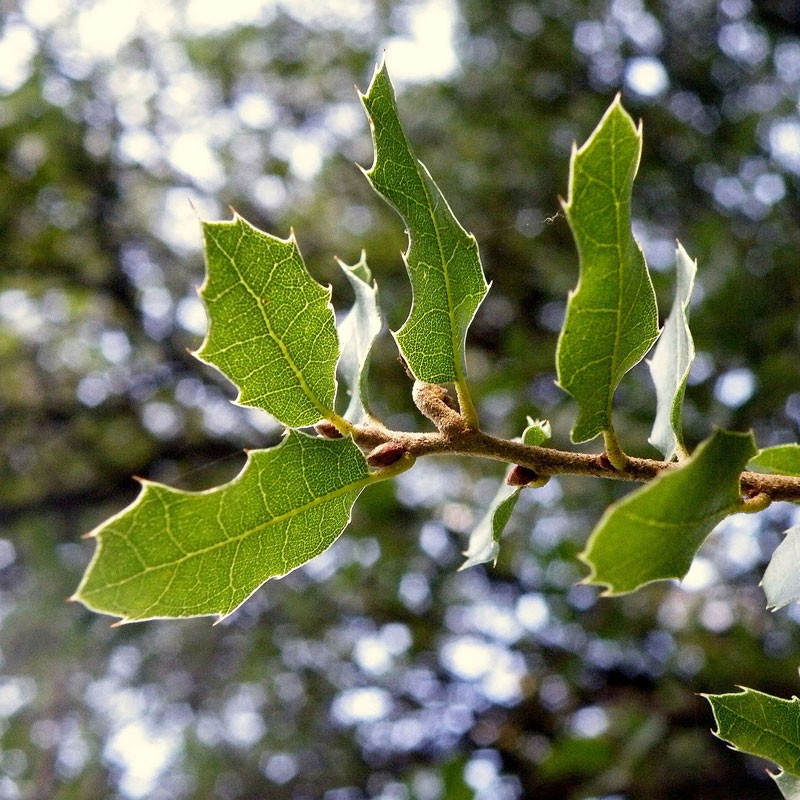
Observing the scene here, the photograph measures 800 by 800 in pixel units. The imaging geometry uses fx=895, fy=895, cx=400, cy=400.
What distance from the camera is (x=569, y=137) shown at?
3.66 metres

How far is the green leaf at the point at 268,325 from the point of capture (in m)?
0.77

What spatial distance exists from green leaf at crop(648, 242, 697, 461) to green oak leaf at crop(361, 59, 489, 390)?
0.66 ft

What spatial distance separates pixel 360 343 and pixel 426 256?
0.51 ft

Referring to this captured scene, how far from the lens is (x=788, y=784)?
0.86m

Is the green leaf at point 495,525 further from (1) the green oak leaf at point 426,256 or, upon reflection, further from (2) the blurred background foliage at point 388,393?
(2) the blurred background foliage at point 388,393

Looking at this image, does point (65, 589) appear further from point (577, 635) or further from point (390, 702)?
point (577, 635)

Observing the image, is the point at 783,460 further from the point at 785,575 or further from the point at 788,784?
the point at 788,784

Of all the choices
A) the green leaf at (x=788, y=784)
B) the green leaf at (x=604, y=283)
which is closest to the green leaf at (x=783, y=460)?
the green leaf at (x=604, y=283)

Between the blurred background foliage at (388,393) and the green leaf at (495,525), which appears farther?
the blurred background foliage at (388,393)

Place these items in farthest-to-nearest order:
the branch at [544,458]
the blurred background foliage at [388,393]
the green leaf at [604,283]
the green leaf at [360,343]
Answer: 1. the blurred background foliage at [388,393]
2. the green leaf at [360,343]
3. the branch at [544,458]
4. the green leaf at [604,283]

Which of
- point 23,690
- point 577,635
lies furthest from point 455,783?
point 23,690

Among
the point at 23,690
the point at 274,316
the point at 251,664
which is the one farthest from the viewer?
the point at 23,690

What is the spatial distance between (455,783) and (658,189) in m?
2.31

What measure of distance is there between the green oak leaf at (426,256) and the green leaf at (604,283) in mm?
123
